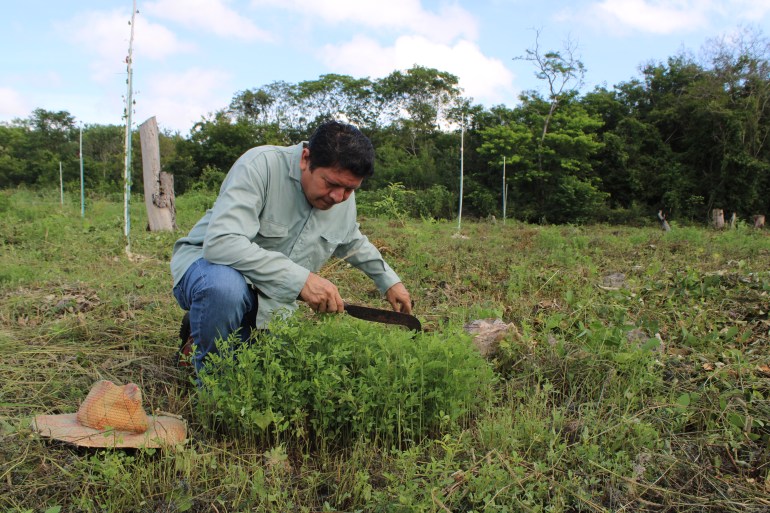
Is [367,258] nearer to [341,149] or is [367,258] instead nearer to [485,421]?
[341,149]

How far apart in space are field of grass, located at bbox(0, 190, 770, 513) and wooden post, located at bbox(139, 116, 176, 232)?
523 centimetres

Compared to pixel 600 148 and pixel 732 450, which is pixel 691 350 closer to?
pixel 732 450

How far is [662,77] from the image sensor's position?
91.3 feet

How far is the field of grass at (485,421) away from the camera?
1834mm

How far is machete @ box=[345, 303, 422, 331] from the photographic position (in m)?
2.61

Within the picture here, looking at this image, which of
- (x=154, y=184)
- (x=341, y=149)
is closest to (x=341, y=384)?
(x=341, y=149)

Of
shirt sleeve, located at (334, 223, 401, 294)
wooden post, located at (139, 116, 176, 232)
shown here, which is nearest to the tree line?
wooden post, located at (139, 116, 176, 232)

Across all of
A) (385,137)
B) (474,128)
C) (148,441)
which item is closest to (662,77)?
(474,128)

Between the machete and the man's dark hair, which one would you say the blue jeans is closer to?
the machete

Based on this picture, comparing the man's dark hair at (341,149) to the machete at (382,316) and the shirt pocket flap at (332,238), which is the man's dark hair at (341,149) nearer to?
the shirt pocket flap at (332,238)

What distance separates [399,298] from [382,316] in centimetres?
27

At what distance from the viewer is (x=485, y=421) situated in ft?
7.30

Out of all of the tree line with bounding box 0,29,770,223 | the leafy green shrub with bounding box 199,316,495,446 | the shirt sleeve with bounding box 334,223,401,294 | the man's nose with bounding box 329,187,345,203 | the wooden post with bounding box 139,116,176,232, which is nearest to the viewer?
the leafy green shrub with bounding box 199,316,495,446

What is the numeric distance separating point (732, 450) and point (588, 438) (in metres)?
0.59
